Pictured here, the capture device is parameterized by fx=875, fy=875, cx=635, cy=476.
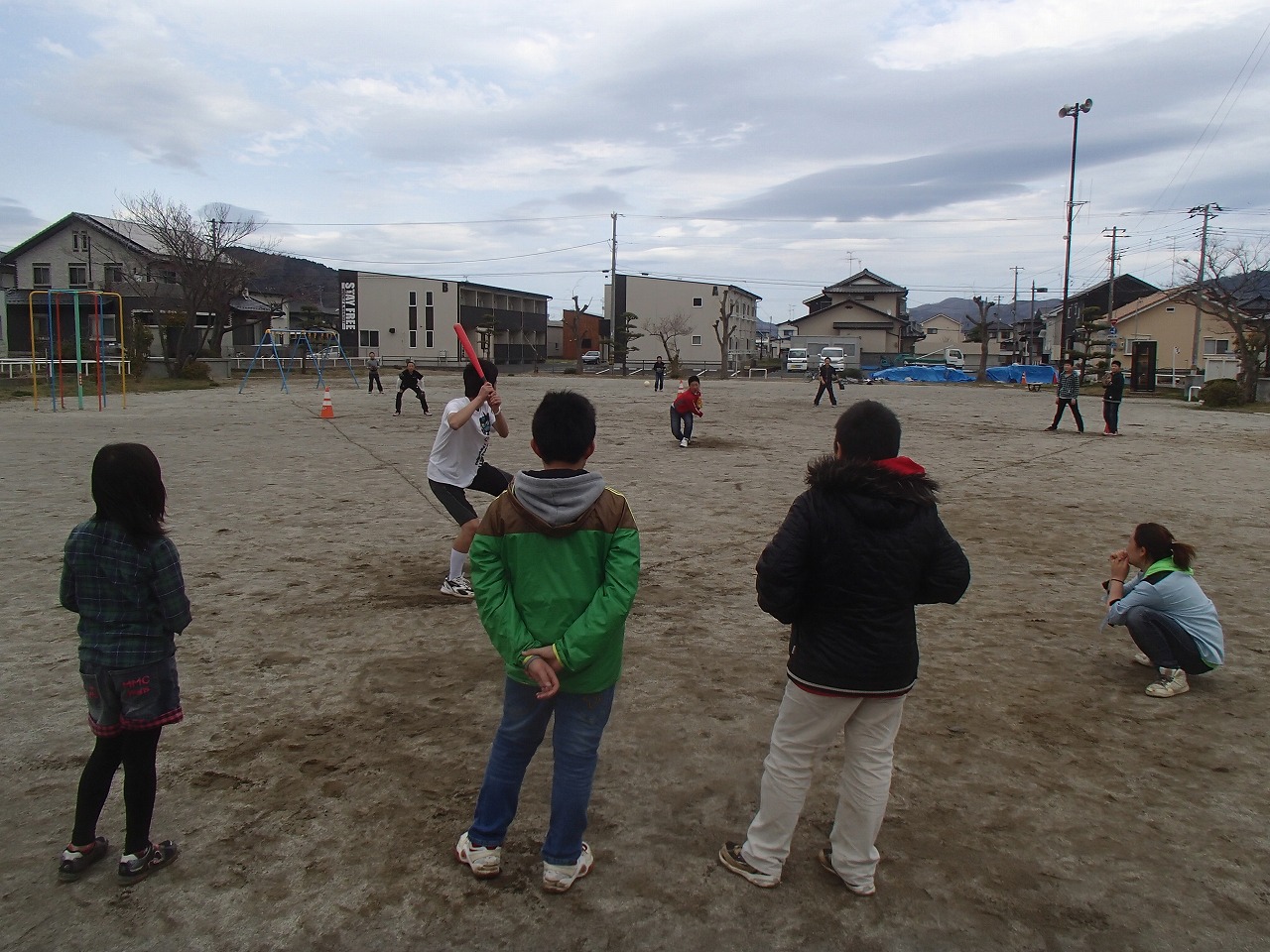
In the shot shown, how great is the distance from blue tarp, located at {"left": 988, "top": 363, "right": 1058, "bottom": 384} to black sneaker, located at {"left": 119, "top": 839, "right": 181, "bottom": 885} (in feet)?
145

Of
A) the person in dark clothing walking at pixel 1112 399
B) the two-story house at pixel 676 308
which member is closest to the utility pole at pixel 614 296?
the two-story house at pixel 676 308

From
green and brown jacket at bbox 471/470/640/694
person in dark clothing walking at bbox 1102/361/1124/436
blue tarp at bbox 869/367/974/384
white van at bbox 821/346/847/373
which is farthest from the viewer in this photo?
white van at bbox 821/346/847/373

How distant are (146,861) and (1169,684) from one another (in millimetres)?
4419

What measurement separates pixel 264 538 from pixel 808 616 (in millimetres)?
5938

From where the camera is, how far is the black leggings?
2701mm

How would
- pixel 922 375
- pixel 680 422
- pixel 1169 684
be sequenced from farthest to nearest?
pixel 922 375, pixel 680 422, pixel 1169 684

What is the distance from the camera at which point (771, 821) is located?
271 centimetres

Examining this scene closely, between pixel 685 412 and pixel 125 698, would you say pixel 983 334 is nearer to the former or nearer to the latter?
pixel 685 412

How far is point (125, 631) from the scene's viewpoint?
264cm

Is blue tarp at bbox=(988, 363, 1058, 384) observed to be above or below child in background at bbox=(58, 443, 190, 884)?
above

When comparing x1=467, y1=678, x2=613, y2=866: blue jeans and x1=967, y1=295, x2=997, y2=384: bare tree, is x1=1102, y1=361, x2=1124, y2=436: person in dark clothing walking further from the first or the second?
x1=967, y1=295, x2=997, y2=384: bare tree

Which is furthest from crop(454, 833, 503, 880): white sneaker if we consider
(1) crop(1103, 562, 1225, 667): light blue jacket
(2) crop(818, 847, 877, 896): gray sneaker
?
(1) crop(1103, 562, 1225, 667): light blue jacket

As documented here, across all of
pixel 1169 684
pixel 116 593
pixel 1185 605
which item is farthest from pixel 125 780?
pixel 1185 605

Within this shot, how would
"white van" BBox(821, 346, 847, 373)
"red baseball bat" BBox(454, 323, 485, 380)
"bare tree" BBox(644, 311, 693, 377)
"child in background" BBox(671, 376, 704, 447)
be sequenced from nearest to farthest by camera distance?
"red baseball bat" BBox(454, 323, 485, 380)
"child in background" BBox(671, 376, 704, 447)
"white van" BBox(821, 346, 847, 373)
"bare tree" BBox(644, 311, 693, 377)
